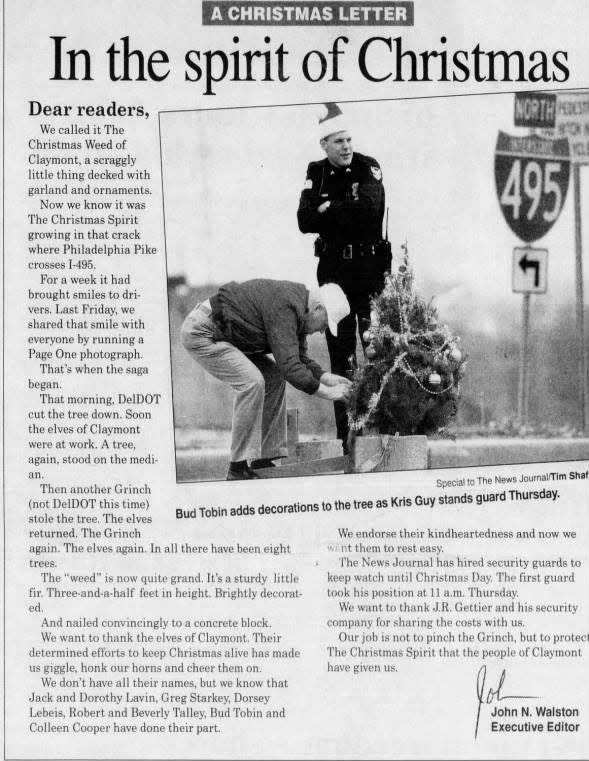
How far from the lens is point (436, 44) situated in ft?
11.1

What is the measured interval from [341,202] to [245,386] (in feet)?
2.62

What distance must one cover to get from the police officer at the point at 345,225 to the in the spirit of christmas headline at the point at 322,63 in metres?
0.20

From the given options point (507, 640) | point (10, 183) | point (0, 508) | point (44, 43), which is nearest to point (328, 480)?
point (507, 640)

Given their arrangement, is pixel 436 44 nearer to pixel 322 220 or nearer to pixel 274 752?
pixel 322 220

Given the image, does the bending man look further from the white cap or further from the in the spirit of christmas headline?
the in the spirit of christmas headline

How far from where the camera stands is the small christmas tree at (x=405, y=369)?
10.9 ft

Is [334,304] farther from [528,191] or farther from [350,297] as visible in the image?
[528,191]

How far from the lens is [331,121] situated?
339 centimetres

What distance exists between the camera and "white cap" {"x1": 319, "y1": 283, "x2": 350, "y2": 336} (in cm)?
340

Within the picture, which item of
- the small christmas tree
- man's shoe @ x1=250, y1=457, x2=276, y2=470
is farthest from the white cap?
man's shoe @ x1=250, y1=457, x2=276, y2=470

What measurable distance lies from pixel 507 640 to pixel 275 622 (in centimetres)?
88

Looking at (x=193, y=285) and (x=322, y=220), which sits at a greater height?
(x=322, y=220)

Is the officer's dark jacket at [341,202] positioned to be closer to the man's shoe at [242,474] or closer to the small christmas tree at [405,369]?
the small christmas tree at [405,369]

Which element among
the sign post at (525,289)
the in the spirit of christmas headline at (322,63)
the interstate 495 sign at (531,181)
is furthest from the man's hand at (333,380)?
the in the spirit of christmas headline at (322,63)
